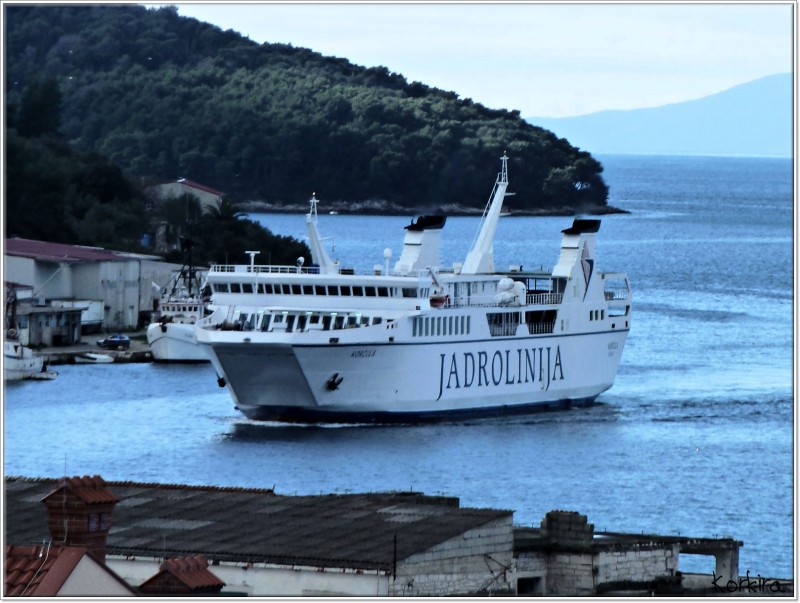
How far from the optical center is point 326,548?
2345 centimetres

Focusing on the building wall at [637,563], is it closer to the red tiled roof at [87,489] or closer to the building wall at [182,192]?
the red tiled roof at [87,489]

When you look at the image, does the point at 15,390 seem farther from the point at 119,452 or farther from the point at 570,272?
the point at 570,272

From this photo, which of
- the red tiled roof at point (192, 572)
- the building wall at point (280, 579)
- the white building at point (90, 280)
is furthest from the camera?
the white building at point (90, 280)

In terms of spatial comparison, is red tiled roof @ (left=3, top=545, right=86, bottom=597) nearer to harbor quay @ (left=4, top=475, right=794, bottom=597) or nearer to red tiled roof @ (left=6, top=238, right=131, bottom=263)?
harbor quay @ (left=4, top=475, right=794, bottom=597)

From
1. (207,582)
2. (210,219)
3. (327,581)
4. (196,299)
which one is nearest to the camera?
(207,582)

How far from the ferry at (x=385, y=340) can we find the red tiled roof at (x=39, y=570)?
96.4 ft

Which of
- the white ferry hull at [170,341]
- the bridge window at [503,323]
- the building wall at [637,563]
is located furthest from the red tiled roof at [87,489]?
the white ferry hull at [170,341]

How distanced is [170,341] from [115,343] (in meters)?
3.55

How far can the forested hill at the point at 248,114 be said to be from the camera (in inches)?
5246

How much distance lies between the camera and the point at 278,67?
152750 mm

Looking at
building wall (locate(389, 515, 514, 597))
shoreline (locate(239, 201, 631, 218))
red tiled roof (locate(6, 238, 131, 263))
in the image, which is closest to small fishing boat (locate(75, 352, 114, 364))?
red tiled roof (locate(6, 238, 131, 263))

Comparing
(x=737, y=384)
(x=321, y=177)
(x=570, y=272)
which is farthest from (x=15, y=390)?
(x=321, y=177)

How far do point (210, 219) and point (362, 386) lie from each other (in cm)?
4894

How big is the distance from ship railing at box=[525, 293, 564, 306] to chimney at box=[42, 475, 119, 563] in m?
35.4
